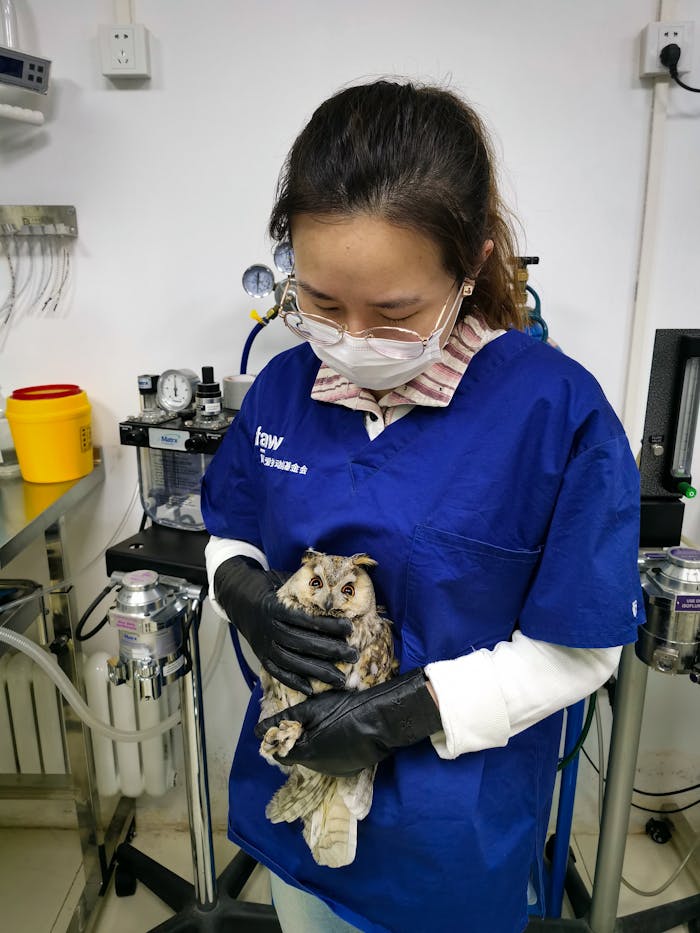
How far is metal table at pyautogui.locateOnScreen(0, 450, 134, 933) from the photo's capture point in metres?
1.53

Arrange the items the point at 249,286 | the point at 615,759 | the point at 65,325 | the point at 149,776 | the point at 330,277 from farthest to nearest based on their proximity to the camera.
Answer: the point at 149,776 → the point at 65,325 → the point at 249,286 → the point at 615,759 → the point at 330,277

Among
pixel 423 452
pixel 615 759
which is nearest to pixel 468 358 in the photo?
pixel 423 452

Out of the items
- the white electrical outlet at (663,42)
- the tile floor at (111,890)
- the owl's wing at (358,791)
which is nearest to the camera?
the owl's wing at (358,791)

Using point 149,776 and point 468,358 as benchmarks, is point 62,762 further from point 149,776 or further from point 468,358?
point 468,358

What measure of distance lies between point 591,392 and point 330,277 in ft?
1.20

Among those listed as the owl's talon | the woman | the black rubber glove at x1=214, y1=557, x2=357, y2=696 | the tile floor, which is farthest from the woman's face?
the tile floor

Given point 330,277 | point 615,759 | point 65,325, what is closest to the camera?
point 330,277

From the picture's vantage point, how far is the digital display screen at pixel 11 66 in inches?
57.3

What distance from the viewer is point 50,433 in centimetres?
156

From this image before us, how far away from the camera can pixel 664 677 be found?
1885 mm

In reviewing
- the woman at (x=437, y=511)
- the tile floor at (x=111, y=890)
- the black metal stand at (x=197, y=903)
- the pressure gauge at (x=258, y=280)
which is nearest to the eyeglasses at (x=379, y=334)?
the woman at (x=437, y=511)

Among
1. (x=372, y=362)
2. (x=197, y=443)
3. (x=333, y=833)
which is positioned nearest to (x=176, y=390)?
(x=197, y=443)

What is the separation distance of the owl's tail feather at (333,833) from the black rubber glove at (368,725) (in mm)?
62

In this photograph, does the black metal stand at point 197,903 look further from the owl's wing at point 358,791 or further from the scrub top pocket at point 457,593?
the scrub top pocket at point 457,593
